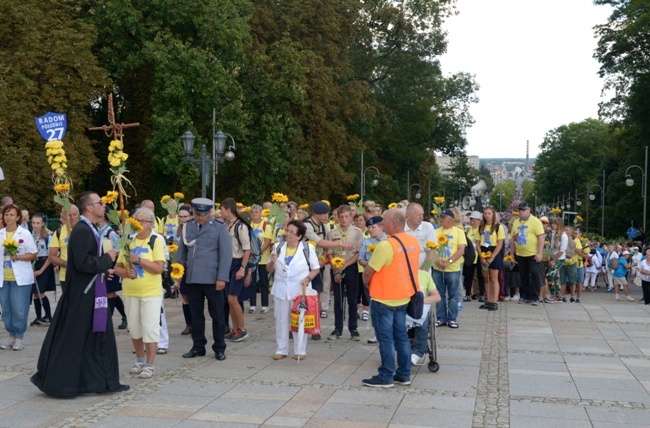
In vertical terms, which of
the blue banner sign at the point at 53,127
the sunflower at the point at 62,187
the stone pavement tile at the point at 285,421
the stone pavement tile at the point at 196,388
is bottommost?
the stone pavement tile at the point at 285,421

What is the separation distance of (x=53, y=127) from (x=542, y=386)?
8486 millimetres

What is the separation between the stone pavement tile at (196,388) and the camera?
847 cm

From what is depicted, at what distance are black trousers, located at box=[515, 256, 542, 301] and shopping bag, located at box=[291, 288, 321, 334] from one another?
7.67 metres

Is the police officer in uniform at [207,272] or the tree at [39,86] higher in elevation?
the tree at [39,86]

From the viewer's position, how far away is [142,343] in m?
9.48

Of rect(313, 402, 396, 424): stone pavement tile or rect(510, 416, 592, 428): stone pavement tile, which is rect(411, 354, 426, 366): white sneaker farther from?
rect(510, 416, 592, 428): stone pavement tile

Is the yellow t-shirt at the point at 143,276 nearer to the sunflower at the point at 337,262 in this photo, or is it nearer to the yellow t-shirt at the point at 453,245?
the sunflower at the point at 337,262

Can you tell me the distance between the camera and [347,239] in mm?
12250

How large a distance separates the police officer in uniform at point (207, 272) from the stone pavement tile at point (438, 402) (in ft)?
9.23

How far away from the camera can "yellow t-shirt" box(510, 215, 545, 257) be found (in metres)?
16.9

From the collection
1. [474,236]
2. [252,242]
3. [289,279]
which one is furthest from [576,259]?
[289,279]

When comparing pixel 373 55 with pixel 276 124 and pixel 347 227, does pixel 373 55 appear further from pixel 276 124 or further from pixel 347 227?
pixel 347 227

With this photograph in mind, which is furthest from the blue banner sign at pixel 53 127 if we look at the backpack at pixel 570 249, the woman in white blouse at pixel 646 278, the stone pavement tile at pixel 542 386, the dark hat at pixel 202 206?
the woman in white blouse at pixel 646 278

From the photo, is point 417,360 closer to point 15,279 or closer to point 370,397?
point 370,397
